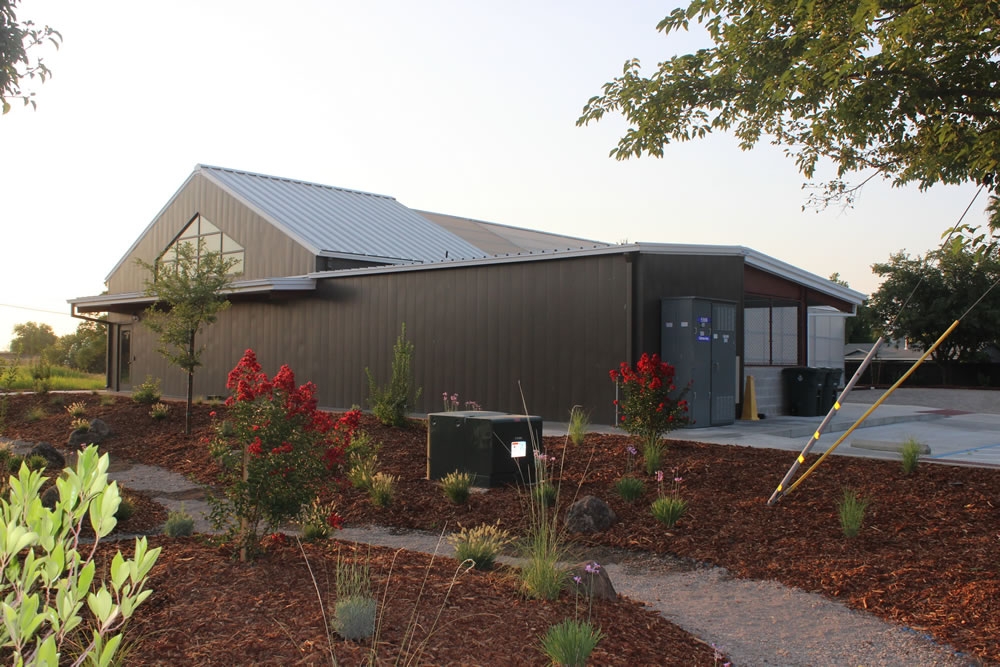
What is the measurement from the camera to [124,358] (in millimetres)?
26344

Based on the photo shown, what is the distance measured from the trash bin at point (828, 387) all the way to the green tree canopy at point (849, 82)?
8.33 meters

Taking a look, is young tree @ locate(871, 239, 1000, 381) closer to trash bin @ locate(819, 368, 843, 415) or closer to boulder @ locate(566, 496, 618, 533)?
trash bin @ locate(819, 368, 843, 415)

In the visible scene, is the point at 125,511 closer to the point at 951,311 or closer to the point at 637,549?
the point at 637,549

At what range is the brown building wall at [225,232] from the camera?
21.8 m

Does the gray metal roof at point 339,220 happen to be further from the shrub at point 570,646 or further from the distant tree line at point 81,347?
the distant tree line at point 81,347

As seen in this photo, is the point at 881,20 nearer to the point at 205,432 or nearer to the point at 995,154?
the point at 995,154

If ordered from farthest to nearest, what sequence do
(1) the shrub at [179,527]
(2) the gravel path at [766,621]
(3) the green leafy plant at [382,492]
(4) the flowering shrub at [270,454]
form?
(3) the green leafy plant at [382,492]
(1) the shrub at [179,527]
(4) the flowering shrub at [270,454]
(2) the gravel path at [766,621]

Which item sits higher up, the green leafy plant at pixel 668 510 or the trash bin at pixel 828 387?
the trash bin at pixel 828 387

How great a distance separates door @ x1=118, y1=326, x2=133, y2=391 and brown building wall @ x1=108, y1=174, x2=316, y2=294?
1.47 metres

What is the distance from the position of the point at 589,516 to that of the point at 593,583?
251cm

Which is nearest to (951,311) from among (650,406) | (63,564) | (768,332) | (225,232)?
(768,332)

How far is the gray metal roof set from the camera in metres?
22.2

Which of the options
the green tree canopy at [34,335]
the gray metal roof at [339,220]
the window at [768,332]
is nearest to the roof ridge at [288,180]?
the gray metal roof at [339,220]

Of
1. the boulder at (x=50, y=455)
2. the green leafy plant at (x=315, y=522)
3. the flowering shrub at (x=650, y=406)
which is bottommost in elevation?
the boulder at (x=50, y=455)
